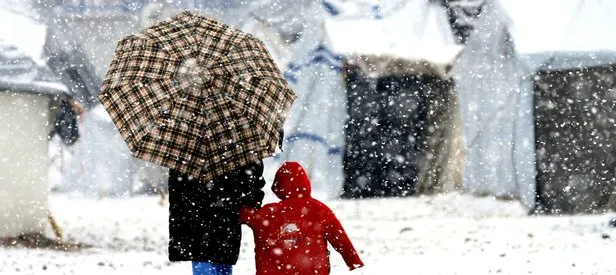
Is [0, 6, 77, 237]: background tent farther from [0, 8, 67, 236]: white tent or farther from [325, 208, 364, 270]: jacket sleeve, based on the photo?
[325, 208, 364, 270]: jacket sleeve

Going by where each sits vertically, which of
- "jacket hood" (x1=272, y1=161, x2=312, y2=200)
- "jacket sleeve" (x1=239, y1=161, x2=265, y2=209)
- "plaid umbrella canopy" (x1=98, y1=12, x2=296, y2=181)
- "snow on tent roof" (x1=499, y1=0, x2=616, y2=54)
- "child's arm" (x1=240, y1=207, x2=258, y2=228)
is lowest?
"snow on tent roof" (x1=499, y1=0, x2=616, y2=54)

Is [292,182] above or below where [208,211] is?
above

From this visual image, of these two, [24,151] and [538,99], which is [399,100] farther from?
[24,151]

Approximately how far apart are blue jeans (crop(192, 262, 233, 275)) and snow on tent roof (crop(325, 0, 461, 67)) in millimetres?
8037

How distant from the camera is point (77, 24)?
10695mm

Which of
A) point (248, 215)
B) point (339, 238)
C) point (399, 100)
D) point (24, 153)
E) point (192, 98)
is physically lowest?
point (399, 100)

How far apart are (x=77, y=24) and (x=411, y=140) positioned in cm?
495

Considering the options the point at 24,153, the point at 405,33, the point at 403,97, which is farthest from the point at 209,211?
the point at 403,97

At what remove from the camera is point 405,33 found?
11211 mm

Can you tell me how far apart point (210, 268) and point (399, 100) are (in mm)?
8849

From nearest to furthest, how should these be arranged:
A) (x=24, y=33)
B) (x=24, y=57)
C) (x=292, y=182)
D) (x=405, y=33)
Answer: (x=292, y=182) < (x=24, y=57) < (x=24, y=33) < (x=405, y=33)

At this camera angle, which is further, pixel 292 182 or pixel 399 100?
pixel 399 100

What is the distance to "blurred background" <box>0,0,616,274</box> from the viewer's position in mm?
10406

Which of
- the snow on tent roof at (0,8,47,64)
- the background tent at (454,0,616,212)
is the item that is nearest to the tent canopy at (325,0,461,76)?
the background tent at (454,0,616,212)
